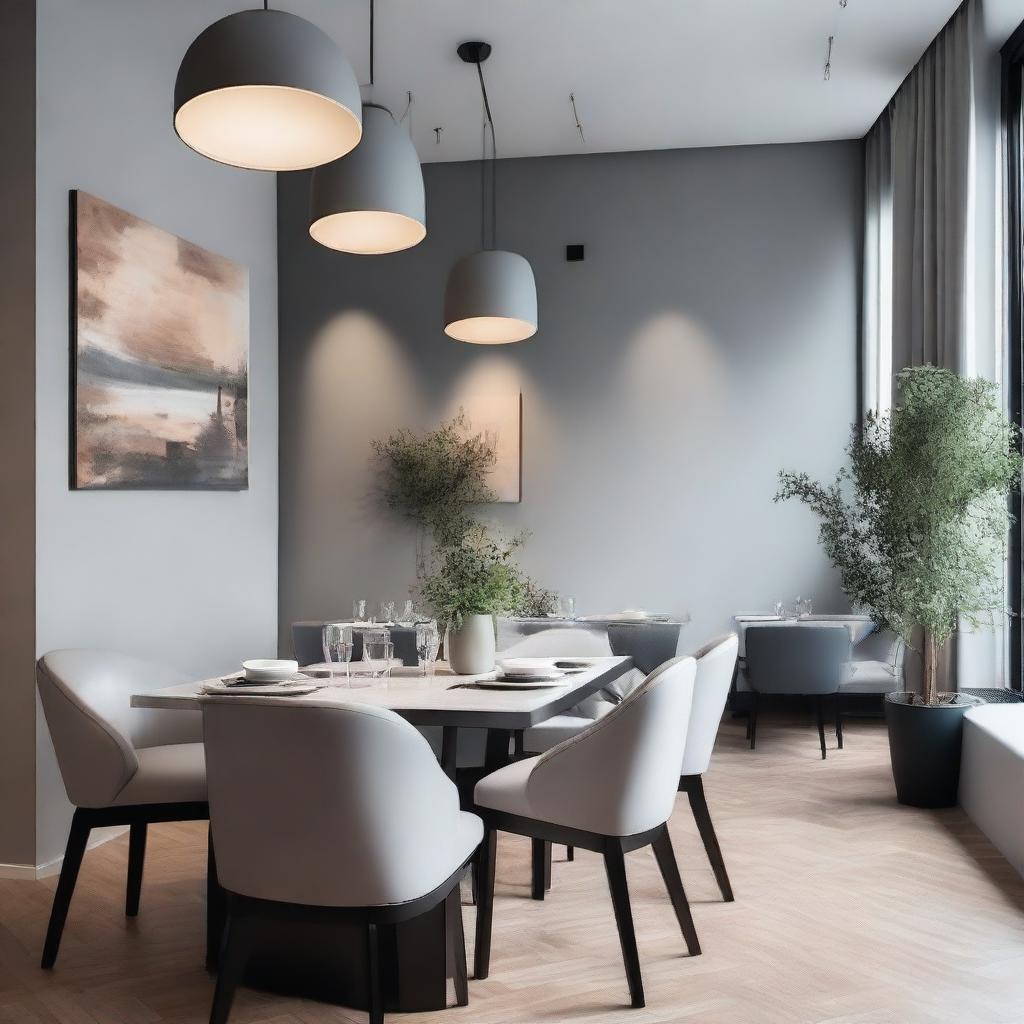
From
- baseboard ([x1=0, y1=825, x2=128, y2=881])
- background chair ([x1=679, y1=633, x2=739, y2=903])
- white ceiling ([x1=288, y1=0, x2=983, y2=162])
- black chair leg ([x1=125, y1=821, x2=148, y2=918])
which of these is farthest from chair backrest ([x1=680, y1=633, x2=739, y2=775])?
white ceiling ([x1=288, y1=0, x2=983, y2=162])

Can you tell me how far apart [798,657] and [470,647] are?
117 inches

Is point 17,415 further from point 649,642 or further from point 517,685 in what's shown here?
point 649,642

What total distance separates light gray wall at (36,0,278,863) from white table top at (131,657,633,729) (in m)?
1.11

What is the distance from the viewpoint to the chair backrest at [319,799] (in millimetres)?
2191

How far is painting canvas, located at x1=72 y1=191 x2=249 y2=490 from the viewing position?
413cm

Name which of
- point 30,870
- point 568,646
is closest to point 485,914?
point 568,646

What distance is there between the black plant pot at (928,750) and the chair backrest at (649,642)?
1.50 metres

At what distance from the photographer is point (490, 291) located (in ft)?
14.6

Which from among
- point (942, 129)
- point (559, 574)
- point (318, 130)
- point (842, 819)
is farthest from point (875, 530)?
point (318, 130)

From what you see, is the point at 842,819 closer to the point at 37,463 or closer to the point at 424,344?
the point at 37,463

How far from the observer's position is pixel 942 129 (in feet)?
18.0

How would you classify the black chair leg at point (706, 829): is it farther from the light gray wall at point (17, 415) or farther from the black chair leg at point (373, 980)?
the light gray wall at point (17, 415)

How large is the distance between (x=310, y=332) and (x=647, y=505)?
2.66 metres

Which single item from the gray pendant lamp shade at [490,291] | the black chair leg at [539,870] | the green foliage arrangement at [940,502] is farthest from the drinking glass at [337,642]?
the green foliage arrangement at [940,502]
